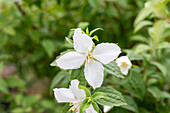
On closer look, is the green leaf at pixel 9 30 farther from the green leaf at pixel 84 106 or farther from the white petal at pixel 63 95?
the green leaf at pixel 84 106

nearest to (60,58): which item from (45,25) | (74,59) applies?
(74,59)

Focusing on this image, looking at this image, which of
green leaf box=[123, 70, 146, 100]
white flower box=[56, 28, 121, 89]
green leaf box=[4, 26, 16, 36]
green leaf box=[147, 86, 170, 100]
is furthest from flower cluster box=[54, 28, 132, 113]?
green leaf box=[4, 26, 16, 36]

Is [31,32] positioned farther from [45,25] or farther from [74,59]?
[74,59]

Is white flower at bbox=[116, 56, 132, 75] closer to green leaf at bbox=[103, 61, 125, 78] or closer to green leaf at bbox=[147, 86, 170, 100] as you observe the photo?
green leaf at bbox=[103, 61, 125, 78]

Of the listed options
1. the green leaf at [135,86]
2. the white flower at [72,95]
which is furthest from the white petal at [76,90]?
the green leaf at [135,86]

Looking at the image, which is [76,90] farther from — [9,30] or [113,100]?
[9,30]

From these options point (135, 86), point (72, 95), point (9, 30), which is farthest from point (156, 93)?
point (9, 30)

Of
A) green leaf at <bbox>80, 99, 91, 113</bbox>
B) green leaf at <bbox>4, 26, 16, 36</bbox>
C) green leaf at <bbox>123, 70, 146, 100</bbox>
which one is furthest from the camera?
green leaf at <bbox>4, 26, 16, 36</bbox>
